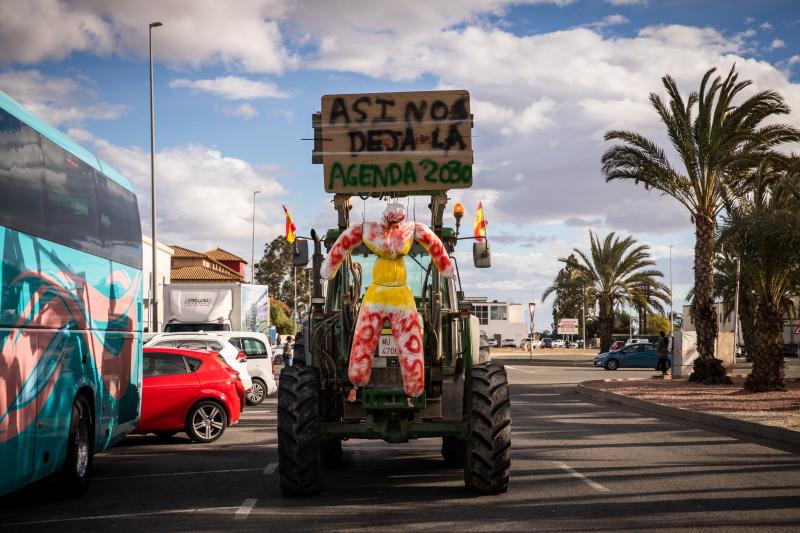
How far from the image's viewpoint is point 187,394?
49.0 ft

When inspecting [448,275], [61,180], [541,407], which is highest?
[61,180]

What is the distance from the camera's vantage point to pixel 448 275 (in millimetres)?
9641

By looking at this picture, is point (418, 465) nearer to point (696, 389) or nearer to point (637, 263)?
point (696, 389)

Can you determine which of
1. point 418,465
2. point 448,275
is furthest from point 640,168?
point 448,275

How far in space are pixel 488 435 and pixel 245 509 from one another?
241 centimetres

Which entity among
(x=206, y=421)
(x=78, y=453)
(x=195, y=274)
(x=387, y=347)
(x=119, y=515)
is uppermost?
(x=195, y=274)

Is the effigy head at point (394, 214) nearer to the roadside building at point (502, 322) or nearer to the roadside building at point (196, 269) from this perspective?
the roadside building at point (196, 269)

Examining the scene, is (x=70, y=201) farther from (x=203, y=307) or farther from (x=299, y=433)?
(x=203, y=307)

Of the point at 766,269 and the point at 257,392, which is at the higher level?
the point at 766,269

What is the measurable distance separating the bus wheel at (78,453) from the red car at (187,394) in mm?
4521

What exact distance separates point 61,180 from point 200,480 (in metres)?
3.84

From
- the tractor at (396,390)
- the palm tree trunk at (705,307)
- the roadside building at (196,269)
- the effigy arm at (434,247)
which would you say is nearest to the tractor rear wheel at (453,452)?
the tractor at (396,390)

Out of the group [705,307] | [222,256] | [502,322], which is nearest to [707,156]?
[705,307]

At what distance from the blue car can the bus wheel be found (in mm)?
39435
